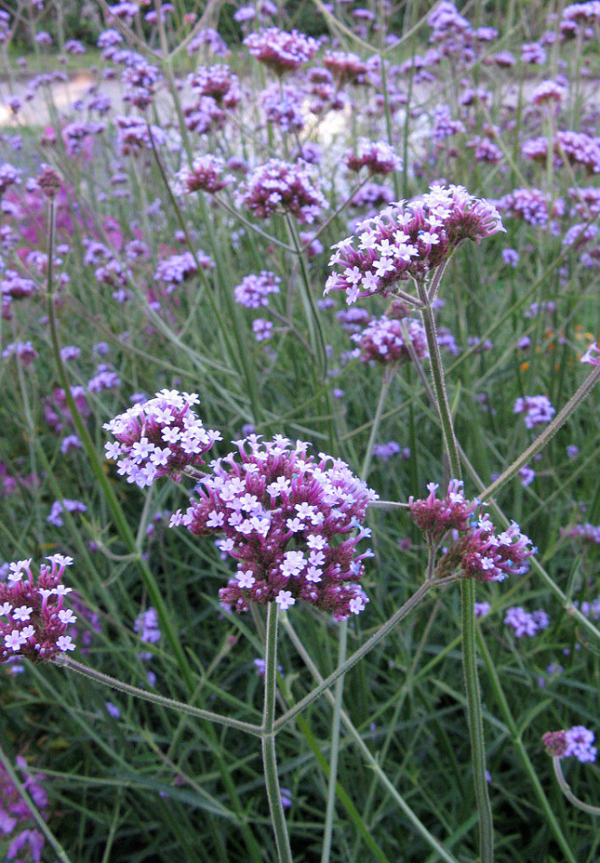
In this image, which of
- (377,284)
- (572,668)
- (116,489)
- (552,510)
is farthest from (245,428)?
(377,284)

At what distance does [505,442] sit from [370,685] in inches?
31.6

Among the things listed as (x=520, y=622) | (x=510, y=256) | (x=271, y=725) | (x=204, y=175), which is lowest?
(x=520, y=622)

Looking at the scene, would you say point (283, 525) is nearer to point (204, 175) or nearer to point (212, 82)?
point (204, 175)

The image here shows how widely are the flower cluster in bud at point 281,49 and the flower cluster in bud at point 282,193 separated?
607 millimetres

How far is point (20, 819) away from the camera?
1.77m

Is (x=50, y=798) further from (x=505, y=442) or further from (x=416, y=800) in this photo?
(x=505, y=442)

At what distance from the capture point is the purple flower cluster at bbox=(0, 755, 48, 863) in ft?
5.53

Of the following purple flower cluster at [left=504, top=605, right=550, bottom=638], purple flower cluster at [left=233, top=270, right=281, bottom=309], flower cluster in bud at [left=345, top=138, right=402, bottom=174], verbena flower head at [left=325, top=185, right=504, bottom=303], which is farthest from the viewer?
purple flower cluster at [left=233, top=270, right=281, bottom=309]

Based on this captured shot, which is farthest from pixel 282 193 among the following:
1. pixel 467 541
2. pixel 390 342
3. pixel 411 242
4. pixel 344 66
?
pixel 467 541

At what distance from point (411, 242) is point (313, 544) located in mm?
411

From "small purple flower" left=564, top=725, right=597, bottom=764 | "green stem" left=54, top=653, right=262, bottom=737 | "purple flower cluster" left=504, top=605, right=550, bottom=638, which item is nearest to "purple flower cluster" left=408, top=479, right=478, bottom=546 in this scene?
"green stem" left=54, top=653, right=262, bottom=737

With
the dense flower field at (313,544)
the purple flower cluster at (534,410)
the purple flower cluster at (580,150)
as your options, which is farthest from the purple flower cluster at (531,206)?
the purple flower cluster at (534,410)

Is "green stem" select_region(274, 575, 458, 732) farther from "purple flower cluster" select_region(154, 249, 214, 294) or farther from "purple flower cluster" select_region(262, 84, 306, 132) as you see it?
"purple flower cluster" select_region(262, 84, 306, 132)

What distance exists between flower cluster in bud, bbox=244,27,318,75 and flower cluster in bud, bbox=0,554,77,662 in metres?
1.72
